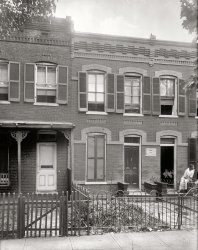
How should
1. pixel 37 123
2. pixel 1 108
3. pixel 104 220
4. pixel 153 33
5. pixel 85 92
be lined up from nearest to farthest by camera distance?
pixel 104 220 < pixel 37 123 < pixel 1 108 < pixel 85 92 < pixel 153 33

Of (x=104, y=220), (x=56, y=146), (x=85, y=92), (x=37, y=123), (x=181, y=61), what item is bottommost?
(x=104, y=220)

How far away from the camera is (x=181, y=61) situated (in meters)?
17.8

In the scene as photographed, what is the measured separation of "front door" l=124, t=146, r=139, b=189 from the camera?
56.0 ft

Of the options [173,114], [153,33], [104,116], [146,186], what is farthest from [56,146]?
[153,33]

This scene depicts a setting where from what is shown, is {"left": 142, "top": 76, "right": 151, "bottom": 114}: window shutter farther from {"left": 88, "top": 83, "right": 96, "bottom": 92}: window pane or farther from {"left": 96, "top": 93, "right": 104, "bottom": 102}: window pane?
{"left": 88, "top": 83, "right": 96, "bottom": 92}: window pane

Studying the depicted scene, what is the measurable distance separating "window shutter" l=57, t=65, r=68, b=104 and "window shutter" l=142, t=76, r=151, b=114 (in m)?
3.96

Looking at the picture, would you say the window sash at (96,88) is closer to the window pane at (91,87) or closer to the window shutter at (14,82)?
the window pane at (91,87)

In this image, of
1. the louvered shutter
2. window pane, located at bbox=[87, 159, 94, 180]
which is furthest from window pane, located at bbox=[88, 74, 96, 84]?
the louvered shutter

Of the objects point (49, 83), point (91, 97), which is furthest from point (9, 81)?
point (91, 97)

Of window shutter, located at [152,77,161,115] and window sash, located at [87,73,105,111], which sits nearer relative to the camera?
window sash, located at [87,73,105,111]

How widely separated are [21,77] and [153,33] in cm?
717

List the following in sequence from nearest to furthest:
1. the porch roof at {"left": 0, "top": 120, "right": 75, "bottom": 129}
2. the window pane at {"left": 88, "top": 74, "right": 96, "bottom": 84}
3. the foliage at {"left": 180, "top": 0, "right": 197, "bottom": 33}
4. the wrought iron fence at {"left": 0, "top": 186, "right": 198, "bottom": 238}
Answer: the foliage at {"left": 180, "top": 0, "right": 197, "bottom": 33} < the wrought iron fence at {"left": 0, "top": 186, "right": 198, "bottom": 238} < the porch roof at {"left": 0, "top": 120, "right": 75, "bottom": 129} < the window pane at {"left": 88, "top": 74, "right": 96, "bottom": 84}

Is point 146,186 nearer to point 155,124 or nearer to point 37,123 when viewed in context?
point 155,124

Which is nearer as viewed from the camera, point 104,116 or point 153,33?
point 104,116
